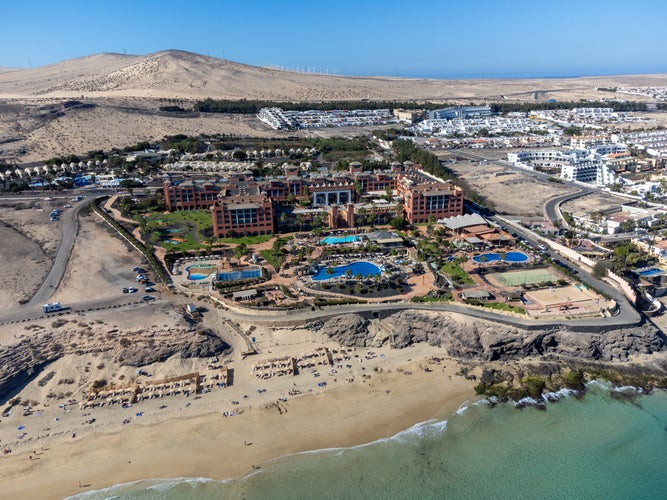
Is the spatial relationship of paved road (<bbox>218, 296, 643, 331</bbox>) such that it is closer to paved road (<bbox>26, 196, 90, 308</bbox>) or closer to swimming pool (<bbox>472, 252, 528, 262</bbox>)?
swimming pool (<bbox>472, 252, 528, 262</bbox>)

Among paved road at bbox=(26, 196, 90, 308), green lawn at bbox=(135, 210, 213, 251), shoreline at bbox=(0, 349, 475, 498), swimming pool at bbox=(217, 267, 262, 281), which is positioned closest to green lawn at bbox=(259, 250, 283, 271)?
swimming pool at bbox=(217, 267, 262, 281)

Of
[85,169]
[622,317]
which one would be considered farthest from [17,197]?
[622,317]

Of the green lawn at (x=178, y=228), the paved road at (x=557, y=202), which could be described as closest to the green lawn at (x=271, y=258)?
the green lawn at (x=178, y=228)

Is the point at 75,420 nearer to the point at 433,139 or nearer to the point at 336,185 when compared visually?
the point at 336,185

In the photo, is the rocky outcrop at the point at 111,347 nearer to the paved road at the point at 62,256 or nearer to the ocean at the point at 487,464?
the paved road at the point at 62,256

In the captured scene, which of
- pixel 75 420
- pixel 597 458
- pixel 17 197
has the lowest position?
pixel 597 458
